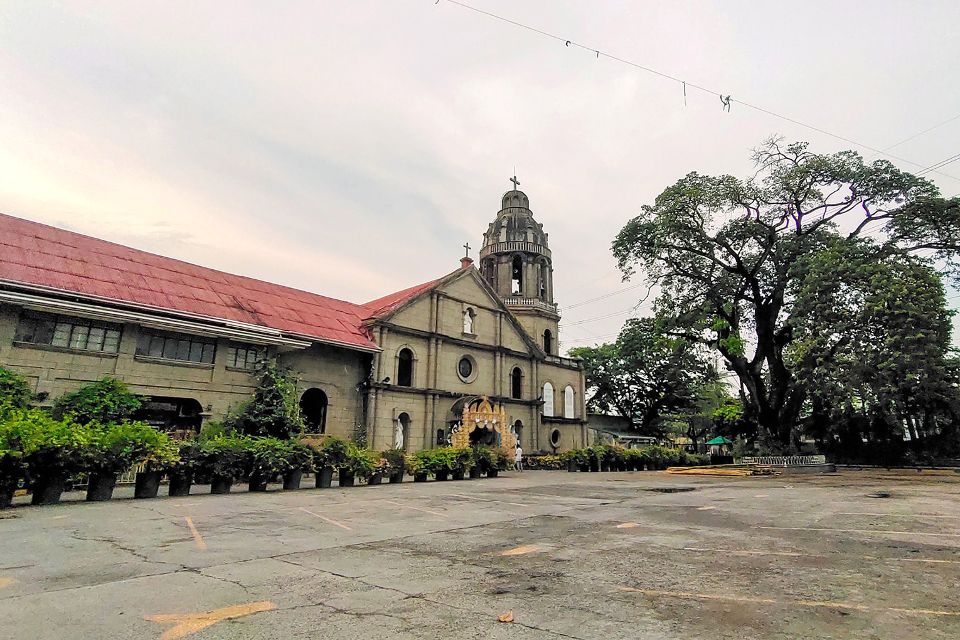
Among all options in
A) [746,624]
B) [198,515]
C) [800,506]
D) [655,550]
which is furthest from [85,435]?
[800,506]

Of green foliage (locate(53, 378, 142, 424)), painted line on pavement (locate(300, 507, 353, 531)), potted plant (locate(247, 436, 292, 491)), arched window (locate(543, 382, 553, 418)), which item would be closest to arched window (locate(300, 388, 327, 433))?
green foliage (locate(53, 378, 142, 424))

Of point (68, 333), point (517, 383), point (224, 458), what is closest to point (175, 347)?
point (68, 333)

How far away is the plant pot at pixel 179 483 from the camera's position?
478 inches

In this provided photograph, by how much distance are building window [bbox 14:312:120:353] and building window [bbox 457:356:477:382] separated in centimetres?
1626

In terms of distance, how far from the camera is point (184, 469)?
1216cm

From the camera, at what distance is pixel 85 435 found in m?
10.5

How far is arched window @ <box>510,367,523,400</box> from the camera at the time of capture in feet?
106

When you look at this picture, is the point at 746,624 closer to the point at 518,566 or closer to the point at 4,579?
the point at 518,566

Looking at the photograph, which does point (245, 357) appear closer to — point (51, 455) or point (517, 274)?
point (51, 455)

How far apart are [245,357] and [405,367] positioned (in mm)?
8539

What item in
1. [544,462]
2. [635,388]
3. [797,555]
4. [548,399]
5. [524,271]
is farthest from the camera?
[635,388]

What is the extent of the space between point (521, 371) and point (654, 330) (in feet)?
27.7

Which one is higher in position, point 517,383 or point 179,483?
point 517,383

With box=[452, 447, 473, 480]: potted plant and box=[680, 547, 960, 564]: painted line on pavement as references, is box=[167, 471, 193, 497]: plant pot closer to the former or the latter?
box=[452, 447, 473, 480]: potted plant
